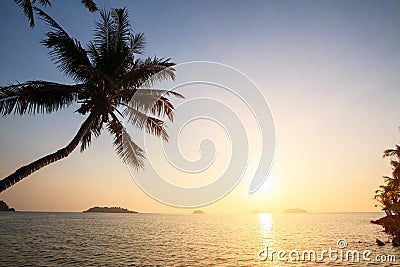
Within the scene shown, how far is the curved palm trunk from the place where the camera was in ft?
30.2

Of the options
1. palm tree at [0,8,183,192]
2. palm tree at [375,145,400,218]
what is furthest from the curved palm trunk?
palm tree at [375,145,400,218]

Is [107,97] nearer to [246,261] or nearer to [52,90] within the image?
[52,90]

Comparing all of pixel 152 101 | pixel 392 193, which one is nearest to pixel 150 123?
pixel 152 101

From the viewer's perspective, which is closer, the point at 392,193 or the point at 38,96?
the point at 38,96

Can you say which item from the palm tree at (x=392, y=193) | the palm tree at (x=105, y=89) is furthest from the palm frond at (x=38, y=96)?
the palm tree at (x=392, y=193)

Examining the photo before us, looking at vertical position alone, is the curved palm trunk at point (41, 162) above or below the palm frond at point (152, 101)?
below

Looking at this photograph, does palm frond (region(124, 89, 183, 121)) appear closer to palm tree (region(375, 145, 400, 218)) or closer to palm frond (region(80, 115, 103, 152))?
palm frond (region(80, 115, 103, 152))

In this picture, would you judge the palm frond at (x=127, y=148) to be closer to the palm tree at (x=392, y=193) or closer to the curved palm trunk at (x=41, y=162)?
the curved palm trunk at (x=41, y=162)

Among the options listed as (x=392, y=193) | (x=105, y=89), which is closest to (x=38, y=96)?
(x=105, y=89)

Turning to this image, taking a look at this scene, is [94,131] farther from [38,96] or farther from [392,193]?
[392,193]

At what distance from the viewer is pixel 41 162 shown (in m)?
10.5

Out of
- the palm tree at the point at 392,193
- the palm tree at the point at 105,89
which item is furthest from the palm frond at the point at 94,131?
the palm tree at the point at 392,193

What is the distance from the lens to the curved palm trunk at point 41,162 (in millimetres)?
9195

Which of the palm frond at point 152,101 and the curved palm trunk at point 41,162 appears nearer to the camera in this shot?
the curved palm trunk at point 41,162
